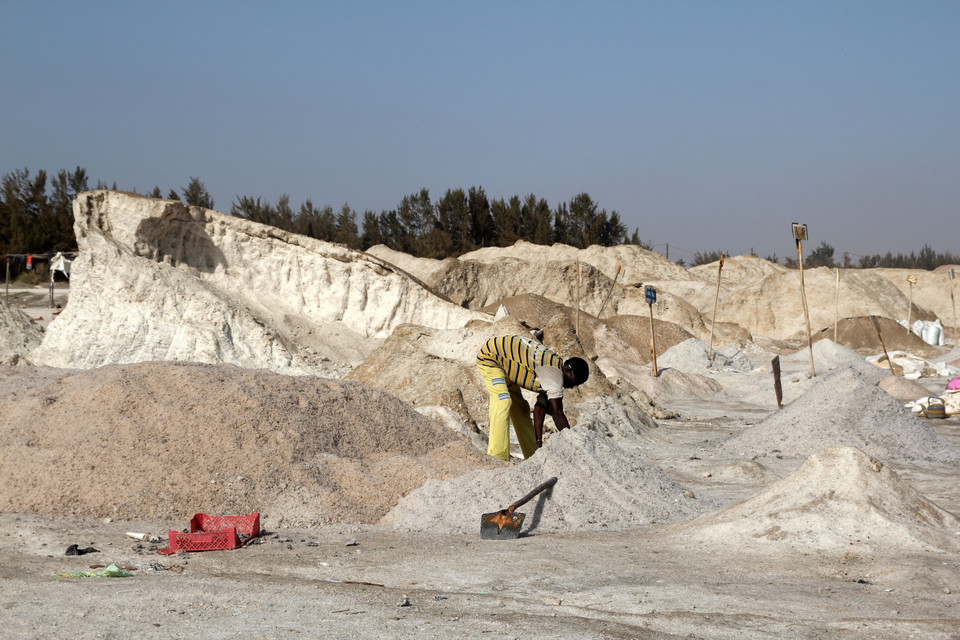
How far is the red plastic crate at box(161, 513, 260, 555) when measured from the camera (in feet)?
15.6

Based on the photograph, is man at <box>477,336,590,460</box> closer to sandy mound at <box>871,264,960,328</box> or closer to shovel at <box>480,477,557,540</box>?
shovel at <box>480,477,557,540</box>

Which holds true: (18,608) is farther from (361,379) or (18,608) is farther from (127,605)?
(361,379)

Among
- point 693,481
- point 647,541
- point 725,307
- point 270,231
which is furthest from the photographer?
point 725,307

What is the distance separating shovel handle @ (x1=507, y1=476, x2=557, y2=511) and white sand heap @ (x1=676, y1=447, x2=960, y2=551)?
2.94ft

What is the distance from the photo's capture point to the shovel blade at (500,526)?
5273mm

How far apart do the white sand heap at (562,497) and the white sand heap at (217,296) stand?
8694 mm

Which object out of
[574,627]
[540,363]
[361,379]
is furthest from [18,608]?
[361,379]

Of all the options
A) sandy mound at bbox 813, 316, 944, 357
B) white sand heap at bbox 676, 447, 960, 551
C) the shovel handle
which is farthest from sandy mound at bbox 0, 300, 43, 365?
sandy mound at bbox 813, 316, 944, 357

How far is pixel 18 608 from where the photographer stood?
343 centimetres

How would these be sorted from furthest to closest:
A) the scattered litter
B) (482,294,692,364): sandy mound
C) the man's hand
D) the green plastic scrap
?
(482,294,692,364): sandy mound, the man's hand, the scattered litter, the green plastic scrap

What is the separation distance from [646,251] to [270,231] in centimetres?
2720

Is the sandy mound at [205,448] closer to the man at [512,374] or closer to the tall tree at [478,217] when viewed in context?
the man at [512,374]

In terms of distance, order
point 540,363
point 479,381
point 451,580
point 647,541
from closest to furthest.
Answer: point 451,580
point 647,541
point 540,363
point 479,381

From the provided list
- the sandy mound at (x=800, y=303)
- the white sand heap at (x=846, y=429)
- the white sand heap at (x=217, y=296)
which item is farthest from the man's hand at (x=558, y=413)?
the sandy mound at (x=800, y=303)
